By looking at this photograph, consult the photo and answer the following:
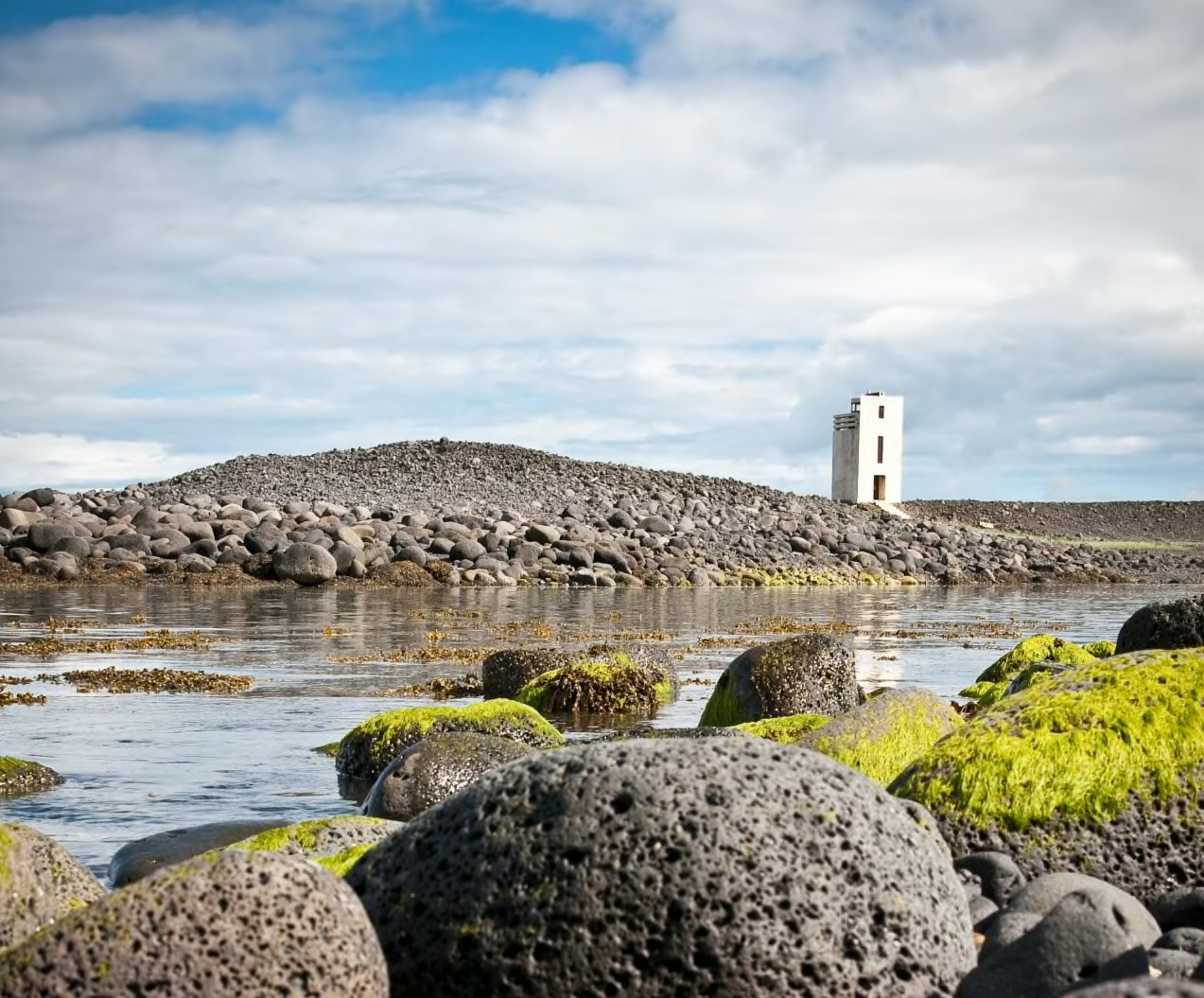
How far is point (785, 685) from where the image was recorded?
1327cm

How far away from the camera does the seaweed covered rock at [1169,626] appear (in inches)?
483

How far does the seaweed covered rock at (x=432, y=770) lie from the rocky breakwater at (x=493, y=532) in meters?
26.4

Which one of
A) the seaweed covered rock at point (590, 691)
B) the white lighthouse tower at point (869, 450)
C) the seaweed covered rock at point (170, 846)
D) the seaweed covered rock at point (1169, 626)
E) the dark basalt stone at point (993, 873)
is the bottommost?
the seaweed covered rock at point (170, 846)

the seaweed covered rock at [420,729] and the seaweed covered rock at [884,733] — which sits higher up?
the seaweed covered rock at [884,733]

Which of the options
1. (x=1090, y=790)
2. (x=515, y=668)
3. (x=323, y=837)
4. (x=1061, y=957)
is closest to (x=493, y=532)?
(x=515, y=668)

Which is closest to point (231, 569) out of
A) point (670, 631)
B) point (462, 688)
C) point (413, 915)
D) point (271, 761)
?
point (670, 631)

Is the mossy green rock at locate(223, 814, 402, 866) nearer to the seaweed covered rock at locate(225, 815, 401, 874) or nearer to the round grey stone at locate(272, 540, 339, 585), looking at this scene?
the seaweed covered rock at locate(225, 815, 401, 874)

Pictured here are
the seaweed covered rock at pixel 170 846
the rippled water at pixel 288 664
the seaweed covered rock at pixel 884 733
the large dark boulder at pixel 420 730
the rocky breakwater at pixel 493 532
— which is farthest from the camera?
the rocky breakwater at pixel 493 532

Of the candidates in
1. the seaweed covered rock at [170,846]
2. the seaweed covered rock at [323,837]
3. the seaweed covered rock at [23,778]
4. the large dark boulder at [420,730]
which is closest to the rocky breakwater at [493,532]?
the large dark boulder at [420,730]

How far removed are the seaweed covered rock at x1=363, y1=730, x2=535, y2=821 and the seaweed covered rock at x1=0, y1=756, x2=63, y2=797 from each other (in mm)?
2400

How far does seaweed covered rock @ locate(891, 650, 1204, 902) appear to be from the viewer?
706cm

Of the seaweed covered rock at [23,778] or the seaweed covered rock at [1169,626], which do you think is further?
the seaweed covered rock at [1169,626]

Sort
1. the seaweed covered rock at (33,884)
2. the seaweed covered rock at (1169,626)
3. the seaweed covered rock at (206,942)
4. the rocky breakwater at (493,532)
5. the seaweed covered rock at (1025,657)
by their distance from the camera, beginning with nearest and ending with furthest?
the seaweed covered rock at (206,942)
the seaweed covered rock at (33,884)
the seaweed covered rock at (1169,626)
the seaweed covered rock at (1025,657)
the rocky breakwater at (493,532)

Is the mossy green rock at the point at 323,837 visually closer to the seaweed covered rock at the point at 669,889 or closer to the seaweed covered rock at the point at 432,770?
the seaweed covered rock at the point at 669,889
